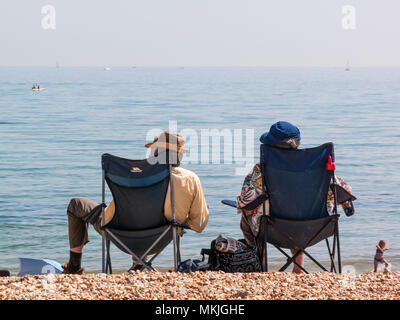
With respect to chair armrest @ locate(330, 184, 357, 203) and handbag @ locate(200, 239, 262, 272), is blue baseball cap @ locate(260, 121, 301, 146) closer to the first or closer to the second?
chair armrest @ locate(330, 184, 357, 203)

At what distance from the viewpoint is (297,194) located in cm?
430

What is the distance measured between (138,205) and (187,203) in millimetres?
341

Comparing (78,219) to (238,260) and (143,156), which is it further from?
(143,156)

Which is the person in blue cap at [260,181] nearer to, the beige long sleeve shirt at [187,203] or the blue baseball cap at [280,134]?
the blue baseball cap at [280,134]

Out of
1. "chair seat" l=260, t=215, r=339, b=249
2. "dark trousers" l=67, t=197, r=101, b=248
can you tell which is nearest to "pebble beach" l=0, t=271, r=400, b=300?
"chair seat" l=260, t=215, r=339, b=249

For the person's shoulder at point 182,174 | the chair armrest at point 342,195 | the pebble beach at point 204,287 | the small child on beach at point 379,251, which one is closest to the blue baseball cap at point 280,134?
the chair armrest at point 342,195

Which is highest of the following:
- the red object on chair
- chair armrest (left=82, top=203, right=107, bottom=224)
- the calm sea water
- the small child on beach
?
the red object on chair

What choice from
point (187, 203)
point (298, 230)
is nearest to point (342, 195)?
point (298, 230)

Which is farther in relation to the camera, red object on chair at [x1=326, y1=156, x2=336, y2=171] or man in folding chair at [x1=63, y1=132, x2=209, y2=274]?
man in folding chair at [x1=63, y1=132, x2=209, y2=274]

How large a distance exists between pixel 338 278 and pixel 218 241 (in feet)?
2.66

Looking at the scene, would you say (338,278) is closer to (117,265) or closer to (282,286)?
(282,286)

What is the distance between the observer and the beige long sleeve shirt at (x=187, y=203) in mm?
4535

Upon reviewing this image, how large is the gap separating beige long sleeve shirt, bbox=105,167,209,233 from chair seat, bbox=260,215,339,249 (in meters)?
0.51

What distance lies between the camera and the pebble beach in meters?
3.44
